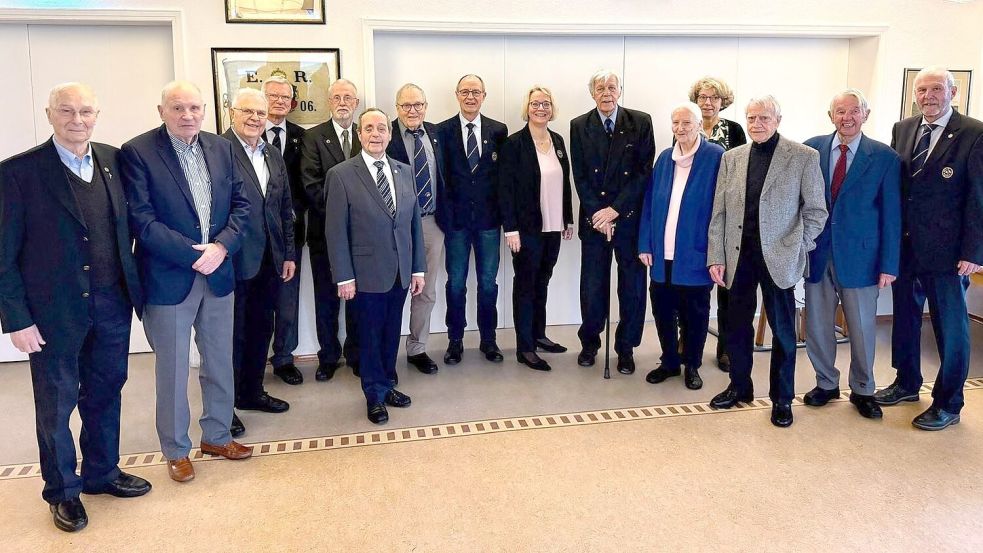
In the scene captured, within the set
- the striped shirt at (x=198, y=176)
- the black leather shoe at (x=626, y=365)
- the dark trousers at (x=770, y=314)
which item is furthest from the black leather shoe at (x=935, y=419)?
the striped shirt at (x=198, y=176)

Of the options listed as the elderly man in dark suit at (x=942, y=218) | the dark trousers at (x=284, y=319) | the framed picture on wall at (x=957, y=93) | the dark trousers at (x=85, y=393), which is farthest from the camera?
the framed picture on wall at (x=957, y=93)

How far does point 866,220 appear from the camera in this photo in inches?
133

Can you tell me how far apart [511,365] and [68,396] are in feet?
8.11

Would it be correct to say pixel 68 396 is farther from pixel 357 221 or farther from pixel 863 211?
pixel 863 211

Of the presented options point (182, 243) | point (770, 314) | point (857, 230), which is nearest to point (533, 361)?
point (770, 314)

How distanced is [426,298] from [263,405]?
44.0 inches

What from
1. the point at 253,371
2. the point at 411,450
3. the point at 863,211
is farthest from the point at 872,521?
the point at 253,371

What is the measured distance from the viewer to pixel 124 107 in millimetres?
4484

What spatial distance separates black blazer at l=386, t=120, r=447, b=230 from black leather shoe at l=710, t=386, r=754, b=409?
6.00 ft

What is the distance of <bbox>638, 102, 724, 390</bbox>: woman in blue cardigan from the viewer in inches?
144

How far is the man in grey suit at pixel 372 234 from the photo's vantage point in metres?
3.38

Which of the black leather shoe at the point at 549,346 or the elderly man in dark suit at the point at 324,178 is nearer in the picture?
the elderly man in dark suit at the point at 324,178

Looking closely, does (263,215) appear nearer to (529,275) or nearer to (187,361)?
(187,361)

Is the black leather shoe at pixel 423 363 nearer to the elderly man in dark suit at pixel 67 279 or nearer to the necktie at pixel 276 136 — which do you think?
the necktie at pixel 276 136
